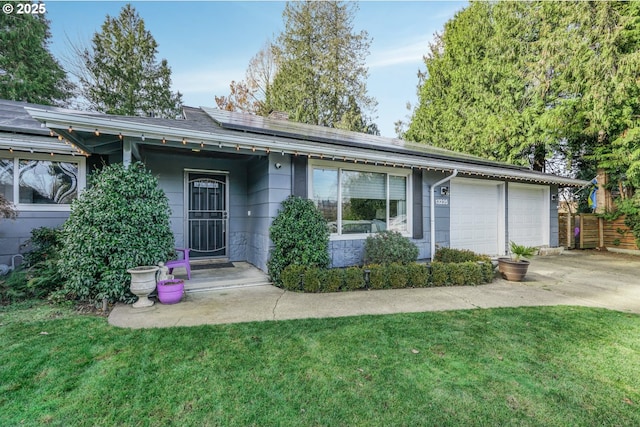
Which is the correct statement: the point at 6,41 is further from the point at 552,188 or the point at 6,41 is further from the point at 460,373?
the point at 552,188

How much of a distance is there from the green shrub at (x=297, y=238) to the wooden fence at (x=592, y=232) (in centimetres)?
1107

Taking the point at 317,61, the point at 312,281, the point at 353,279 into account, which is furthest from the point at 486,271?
the point at 317,61

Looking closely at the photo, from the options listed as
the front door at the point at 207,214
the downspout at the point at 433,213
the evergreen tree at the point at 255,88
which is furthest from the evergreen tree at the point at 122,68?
the downspout at the point at 433,213

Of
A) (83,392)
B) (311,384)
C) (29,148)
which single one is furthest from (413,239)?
(29,148)

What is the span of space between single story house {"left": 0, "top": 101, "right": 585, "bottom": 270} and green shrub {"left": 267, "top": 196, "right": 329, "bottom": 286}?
0.34 meters

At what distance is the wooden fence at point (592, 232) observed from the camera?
10.4 m

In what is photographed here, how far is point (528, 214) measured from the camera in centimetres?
909

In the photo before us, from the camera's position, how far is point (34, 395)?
2051 mm

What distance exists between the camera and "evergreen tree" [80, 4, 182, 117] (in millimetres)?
15977

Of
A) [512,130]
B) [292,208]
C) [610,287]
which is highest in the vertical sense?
[512,130]

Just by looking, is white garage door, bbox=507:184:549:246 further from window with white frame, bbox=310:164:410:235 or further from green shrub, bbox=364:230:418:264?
green shrub, bbox=364:230:418:264

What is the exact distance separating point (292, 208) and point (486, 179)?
6.00m

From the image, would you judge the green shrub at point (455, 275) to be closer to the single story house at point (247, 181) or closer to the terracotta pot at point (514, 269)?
the terracotta pot at point (514, 269)

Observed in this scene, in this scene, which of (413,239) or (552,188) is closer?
(413,239)
